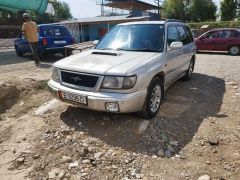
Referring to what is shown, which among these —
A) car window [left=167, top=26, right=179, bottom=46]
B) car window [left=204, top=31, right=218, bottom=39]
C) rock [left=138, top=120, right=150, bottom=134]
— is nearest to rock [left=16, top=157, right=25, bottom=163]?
rock [left=138, top=120, right=150, bottom=134]

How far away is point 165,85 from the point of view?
5.12m

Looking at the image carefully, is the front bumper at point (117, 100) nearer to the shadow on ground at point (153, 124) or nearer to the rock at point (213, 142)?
the shadow on ground at point (153, 124)

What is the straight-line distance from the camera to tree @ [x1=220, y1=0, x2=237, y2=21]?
39906mm

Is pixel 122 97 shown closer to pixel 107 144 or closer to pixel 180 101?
pixel 107 144

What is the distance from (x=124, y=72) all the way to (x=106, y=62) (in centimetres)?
50

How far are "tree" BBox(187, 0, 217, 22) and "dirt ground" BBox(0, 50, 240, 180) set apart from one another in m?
46.4

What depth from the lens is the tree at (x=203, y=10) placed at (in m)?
48.0

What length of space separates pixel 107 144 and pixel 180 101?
239cm

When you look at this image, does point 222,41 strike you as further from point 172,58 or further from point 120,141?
point 120,141

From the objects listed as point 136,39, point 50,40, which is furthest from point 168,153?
point 50,40

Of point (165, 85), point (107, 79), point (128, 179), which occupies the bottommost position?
point (128, 179)

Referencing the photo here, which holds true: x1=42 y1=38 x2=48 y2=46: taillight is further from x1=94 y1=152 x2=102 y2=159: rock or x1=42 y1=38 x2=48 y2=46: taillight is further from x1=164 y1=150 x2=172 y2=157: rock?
x1=164 y1=150 x2=172 y2=157: rock

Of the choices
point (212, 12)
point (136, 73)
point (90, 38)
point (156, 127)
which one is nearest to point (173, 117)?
point (156, 127)

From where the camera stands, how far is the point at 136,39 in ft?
16.9
